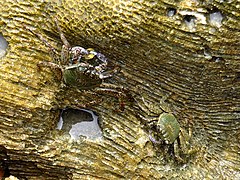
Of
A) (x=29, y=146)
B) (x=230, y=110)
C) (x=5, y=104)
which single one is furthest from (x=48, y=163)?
(x=230, y=110)

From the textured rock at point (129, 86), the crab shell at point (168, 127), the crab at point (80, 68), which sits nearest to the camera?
the textured rock at point (129, 86)

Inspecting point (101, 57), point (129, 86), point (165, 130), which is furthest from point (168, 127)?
point (101, 57)

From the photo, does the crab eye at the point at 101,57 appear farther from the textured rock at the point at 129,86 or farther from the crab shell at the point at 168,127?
the crab shell at the point at 168,127

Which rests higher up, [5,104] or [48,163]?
[5,104]

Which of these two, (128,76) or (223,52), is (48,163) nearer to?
(128,76)

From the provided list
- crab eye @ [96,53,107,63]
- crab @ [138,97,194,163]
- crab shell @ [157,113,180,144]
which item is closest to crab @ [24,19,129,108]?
crab eye @ [96,53,107,63]

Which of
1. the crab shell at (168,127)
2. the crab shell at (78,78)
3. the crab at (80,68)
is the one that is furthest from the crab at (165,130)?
the crab shell at (78,78)
